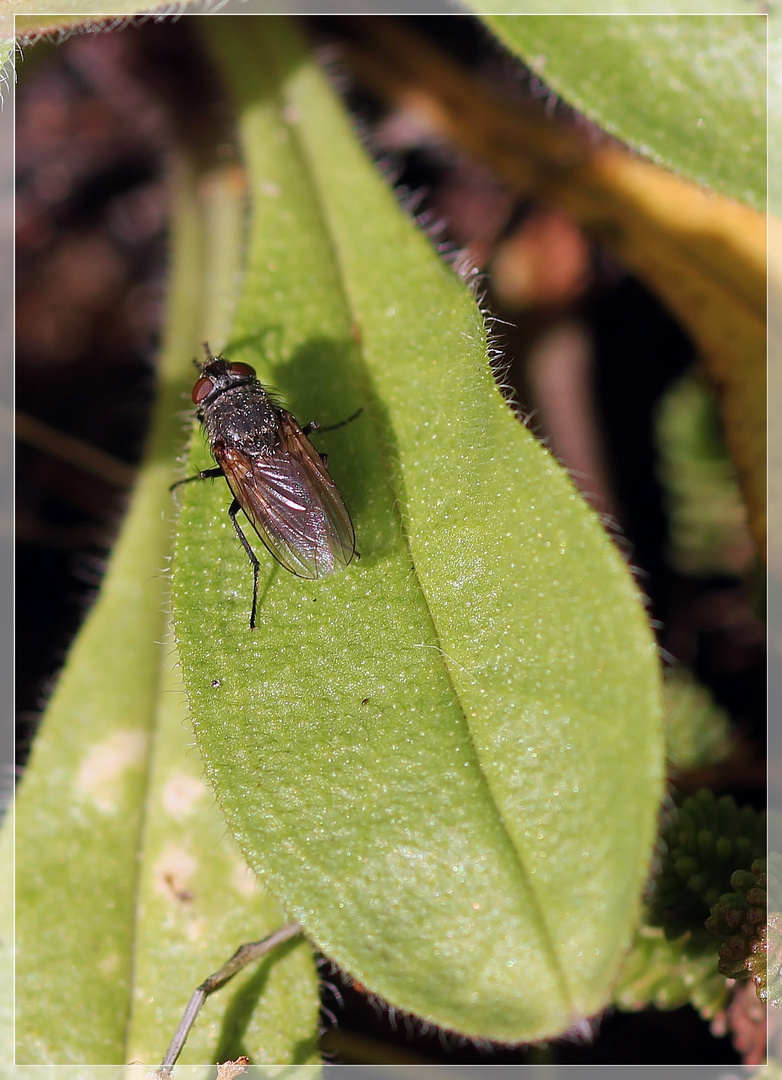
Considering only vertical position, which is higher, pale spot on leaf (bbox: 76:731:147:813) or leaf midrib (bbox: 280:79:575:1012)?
leaf midrib (bbox: 280:79:575:1012)

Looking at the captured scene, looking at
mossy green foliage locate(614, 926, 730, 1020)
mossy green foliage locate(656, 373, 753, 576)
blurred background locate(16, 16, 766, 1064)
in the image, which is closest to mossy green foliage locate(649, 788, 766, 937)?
mossy green foliage locate(614, 926, 730, 1020)

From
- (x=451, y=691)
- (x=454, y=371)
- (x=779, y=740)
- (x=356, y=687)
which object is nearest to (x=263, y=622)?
(x=356, y=687)

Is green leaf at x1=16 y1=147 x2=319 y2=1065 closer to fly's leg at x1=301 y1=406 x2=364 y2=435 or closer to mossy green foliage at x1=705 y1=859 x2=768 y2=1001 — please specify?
fly's leg at x1=301 y1=406 x2=364 y2=435

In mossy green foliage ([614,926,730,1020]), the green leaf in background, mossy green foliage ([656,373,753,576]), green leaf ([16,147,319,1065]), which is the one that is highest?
the green leaf in background

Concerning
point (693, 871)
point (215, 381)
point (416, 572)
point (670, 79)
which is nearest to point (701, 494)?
point (670, 79)

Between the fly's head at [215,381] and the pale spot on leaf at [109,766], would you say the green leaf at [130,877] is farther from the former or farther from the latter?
the fly's head at [215,381]

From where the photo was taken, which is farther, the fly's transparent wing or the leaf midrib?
the fly's transparent wing

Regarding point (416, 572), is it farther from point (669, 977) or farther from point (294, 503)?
point (669, 977)

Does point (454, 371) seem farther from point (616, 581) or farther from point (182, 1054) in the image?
point (182, 1054)
